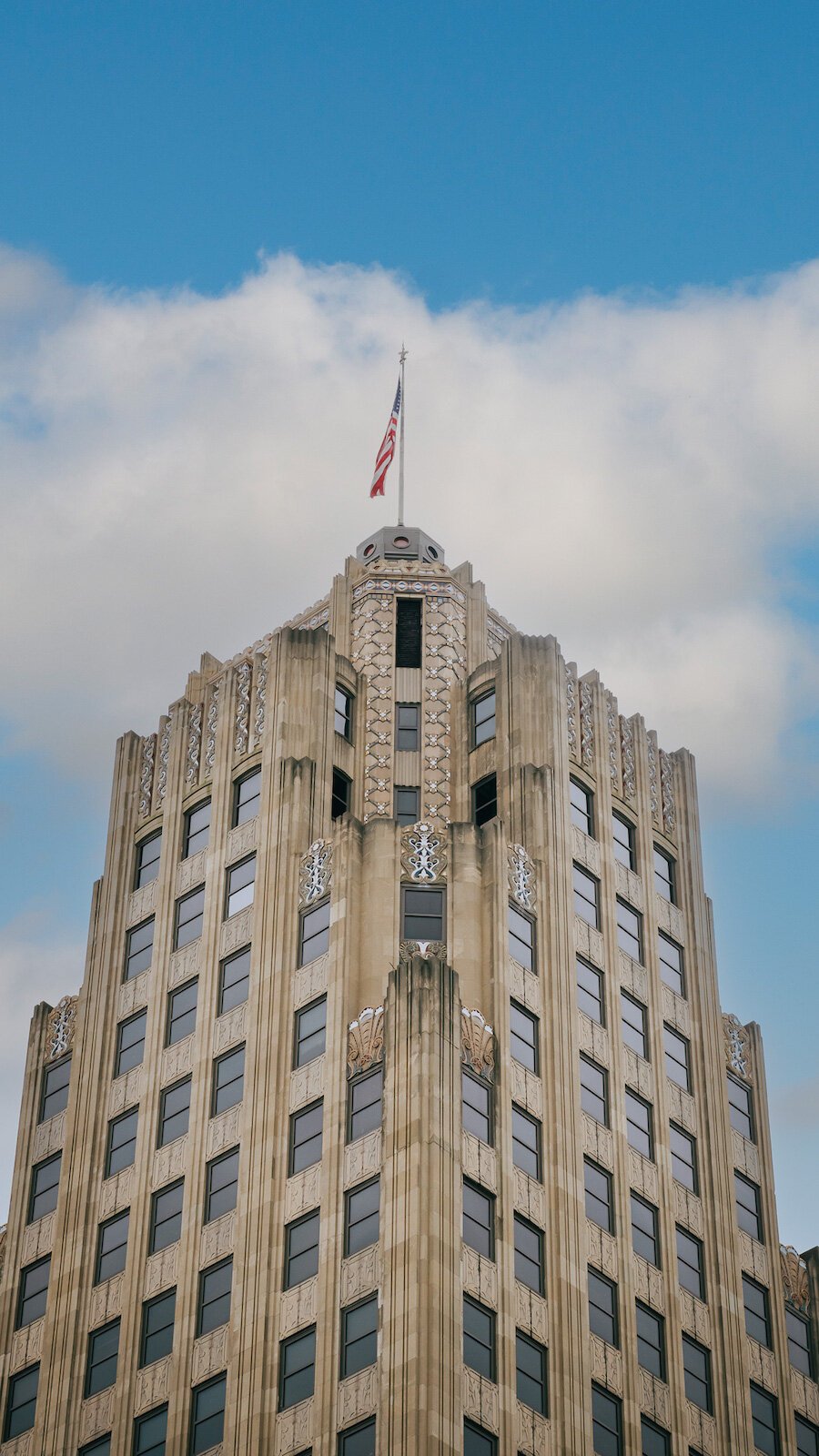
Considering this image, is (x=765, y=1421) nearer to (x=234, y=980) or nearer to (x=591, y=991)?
(x=591, y=991)

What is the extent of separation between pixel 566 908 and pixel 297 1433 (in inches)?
750

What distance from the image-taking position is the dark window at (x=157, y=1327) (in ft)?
275

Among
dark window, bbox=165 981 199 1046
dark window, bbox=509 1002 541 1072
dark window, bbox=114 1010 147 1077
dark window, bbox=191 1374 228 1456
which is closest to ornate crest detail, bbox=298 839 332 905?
dark window, bbox=165 981 199 1046

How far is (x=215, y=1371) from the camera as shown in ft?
268

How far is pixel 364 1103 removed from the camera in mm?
81938

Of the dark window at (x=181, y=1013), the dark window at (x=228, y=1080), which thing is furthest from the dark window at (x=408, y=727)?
the dark window at (x=228, y=1080)

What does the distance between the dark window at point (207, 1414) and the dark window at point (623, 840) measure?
73.6 feet

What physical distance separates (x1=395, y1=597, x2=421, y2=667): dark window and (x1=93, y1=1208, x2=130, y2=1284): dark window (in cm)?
2070

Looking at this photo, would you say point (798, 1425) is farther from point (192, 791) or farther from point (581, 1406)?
point (192, 791)

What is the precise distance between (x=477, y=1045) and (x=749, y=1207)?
13074 mm

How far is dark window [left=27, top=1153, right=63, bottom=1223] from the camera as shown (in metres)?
90.7

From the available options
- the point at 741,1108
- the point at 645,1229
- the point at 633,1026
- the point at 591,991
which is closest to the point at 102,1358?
the point at 645,1229

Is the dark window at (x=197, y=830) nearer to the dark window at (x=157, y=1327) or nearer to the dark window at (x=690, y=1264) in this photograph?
the dark window at (x=157, y=1327)

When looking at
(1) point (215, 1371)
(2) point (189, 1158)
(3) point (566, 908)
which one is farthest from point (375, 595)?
(1) point (215, 1371)
